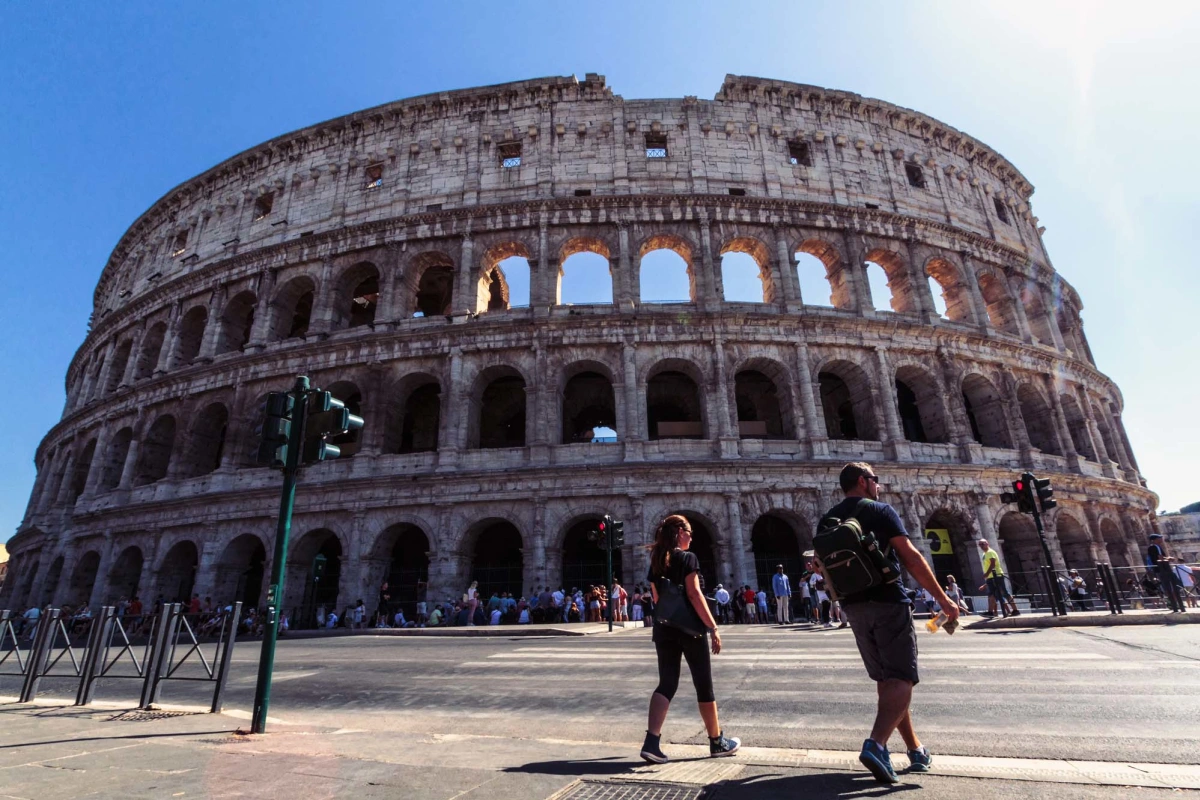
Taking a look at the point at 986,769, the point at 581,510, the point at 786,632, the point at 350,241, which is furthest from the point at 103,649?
the point at 350,241

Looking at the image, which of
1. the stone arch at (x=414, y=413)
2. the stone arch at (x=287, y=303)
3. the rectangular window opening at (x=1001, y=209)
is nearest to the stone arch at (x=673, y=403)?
the stone arch at (x=414, y=413)

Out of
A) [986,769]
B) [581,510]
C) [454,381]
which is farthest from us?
[454,381]

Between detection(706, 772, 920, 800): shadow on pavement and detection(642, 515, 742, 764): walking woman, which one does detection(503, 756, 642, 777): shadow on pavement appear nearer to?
detection(642, 515, 742, 764): walking woman

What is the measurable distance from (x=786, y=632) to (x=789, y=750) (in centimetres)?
869

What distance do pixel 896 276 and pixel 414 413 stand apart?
2042 cm

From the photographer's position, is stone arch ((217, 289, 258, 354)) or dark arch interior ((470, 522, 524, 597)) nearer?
dark arch interior ((470, 522, 524, 597))

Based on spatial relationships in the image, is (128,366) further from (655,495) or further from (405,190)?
(655,495)

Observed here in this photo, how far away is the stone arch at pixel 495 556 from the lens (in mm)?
18953

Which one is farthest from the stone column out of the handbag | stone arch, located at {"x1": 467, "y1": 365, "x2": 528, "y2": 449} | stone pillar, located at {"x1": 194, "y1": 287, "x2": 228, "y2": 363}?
the handbag

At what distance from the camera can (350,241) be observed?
933 inches

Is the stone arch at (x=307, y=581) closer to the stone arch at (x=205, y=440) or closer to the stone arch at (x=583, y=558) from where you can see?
the stone arch at (x=205, y=440)

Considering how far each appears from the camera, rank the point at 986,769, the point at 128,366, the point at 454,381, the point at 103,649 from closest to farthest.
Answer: the point at 986,769 < the point at 103,649 < the point at 454,381 < the point at 128,366

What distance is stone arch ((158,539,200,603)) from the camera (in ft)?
69.8

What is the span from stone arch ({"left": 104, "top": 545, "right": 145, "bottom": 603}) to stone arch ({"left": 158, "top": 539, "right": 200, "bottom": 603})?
136cm
